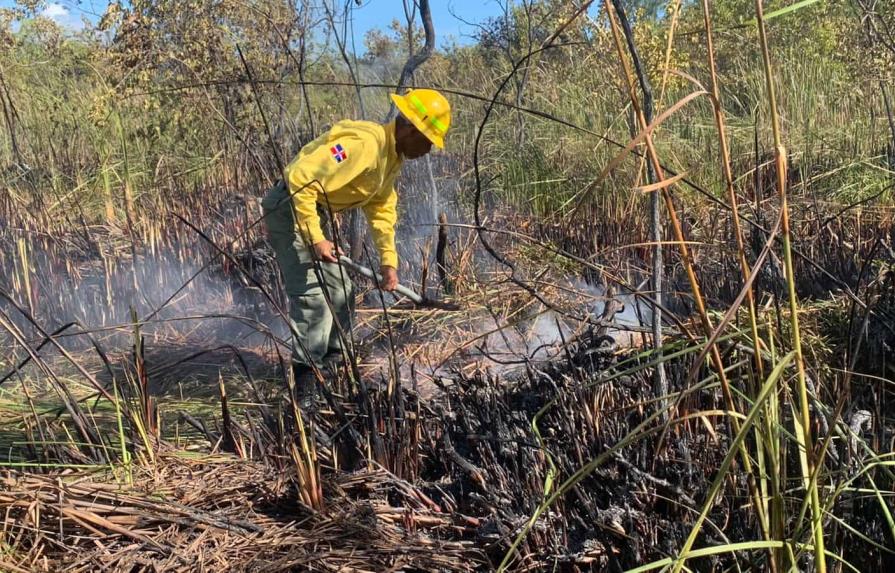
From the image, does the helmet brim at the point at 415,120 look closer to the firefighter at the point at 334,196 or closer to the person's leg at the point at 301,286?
the firefighter at the point at 334,196

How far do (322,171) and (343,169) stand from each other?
0.10m

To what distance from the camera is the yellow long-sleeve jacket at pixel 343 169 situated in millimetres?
3199

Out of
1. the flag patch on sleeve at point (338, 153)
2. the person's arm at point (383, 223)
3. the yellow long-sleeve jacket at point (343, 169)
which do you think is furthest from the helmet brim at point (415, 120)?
the person's arm at point (383, 223)

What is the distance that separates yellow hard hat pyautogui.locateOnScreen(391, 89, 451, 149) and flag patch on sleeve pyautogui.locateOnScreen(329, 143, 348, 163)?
31cm

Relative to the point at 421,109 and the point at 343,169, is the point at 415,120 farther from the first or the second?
the point at 343,169

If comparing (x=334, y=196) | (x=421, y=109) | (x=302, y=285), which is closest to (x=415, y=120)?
(x=421, y=109)

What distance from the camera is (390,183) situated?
3.68 meters

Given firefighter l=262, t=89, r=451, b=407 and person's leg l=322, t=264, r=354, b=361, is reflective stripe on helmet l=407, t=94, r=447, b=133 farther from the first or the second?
person's leg l=322, t=264, r=354, b=361

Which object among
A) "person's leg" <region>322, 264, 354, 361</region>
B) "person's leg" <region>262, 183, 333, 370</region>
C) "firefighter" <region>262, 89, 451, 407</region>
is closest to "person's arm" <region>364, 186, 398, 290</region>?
"firefighter" <region>262, 89, 451, 407</region>

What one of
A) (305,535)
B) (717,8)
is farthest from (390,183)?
(717,8)

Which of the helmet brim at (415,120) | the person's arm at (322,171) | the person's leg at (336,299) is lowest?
the person's leg at (336,299)

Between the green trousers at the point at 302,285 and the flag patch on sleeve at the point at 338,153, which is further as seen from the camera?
the green trousers at the point at 302,285

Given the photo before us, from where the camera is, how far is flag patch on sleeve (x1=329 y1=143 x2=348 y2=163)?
10.6ft

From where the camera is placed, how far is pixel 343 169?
328 cm
